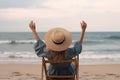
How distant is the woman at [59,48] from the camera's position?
453 centimetres

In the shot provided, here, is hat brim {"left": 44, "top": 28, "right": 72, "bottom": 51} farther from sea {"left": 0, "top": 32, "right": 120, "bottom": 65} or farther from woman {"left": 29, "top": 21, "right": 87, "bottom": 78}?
sea {"left": 0, "top": 32, "right": 120, "bottom": 65}

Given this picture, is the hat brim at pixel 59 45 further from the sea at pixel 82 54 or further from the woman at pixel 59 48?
the sea at pixel 82 54

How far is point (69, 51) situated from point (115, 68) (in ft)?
24.6

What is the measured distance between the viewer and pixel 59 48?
4461 millimetres

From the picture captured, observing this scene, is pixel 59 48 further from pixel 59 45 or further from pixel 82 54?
pixel 82 54

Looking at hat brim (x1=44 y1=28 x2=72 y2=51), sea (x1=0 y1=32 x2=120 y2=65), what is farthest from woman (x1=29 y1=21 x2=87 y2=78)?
sea (x1=0 y1=32 x2=120 y2=65)

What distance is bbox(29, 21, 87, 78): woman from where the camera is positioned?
4.53m

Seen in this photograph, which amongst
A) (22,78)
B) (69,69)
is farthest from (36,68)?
(69,69)

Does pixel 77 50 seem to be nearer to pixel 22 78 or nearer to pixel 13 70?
pixel 22 78

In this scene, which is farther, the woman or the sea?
the sea

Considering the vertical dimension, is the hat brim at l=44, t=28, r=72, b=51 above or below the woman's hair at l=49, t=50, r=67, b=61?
above

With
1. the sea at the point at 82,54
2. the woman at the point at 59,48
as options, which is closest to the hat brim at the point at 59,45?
the woman at the point at 59,48

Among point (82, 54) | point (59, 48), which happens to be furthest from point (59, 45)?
point (82, 54)

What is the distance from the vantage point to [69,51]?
4.57 m
